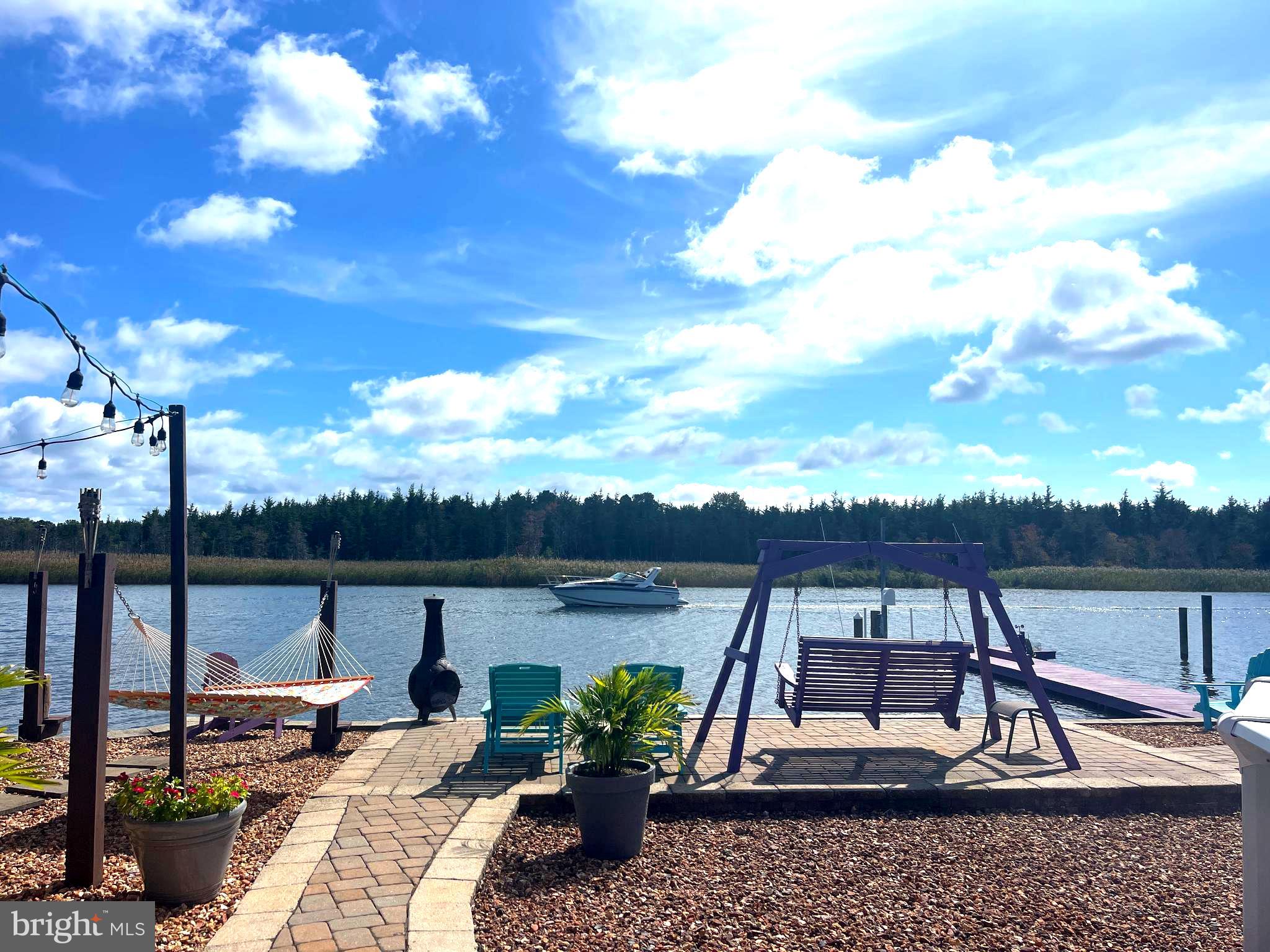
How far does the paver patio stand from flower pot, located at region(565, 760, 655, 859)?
578 millimetres

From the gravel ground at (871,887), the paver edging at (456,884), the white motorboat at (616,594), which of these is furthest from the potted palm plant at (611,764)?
the white motorboat at (616,594)

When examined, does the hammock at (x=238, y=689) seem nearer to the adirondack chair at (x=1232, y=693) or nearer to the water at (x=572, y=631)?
the water at (x=572, y=631)

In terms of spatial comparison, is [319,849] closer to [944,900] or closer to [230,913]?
[230,913]

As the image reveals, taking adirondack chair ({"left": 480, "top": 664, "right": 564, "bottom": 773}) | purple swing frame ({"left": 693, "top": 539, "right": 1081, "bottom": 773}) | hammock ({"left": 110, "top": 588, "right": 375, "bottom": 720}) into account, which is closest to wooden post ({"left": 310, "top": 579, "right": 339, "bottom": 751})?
hammock ({"left": 110, "top": 588, "right": 375, "bottom": 720})

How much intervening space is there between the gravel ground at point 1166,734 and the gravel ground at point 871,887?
9.58ft

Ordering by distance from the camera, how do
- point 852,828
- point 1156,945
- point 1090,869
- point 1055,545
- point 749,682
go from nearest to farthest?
point 1156,945 < point 1090,869 < point 852,828 < point 749,682 < point 1055,545

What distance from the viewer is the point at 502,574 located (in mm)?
52406

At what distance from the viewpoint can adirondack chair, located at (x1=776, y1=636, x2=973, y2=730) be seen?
7.53 m

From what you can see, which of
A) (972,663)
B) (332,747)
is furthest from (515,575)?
(332,747)

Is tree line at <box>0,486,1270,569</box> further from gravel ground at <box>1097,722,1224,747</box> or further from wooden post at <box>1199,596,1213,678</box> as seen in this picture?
gravel ground at <box>1097,722,1224,747</box>

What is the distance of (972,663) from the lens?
16.7 m

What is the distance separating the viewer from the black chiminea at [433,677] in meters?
9.14

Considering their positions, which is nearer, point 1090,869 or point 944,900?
point 944,900

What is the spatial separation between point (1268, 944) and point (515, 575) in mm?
50562
